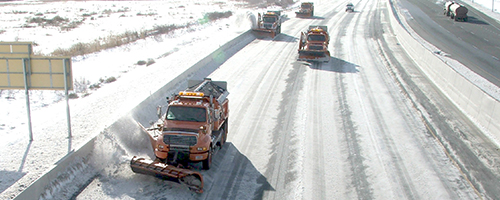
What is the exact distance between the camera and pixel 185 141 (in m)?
11.2

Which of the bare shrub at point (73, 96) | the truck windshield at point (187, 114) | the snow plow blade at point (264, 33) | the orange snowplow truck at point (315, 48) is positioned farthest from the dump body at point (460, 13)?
the truck windshield at point (187, 114)

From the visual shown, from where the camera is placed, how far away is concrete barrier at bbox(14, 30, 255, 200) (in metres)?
9.67

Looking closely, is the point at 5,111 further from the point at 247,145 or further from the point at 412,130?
the point at 412,130

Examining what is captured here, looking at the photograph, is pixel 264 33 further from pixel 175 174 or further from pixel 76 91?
pixel 175 174

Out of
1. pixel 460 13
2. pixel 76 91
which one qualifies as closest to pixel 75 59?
pixel 76 91

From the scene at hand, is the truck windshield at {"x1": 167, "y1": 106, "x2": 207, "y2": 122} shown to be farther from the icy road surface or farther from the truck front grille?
the icy road surface

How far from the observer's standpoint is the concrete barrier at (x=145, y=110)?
381 inches

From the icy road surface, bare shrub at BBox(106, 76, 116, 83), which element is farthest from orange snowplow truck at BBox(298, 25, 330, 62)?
bare shrub at BBox(106, 76, 116, 83)

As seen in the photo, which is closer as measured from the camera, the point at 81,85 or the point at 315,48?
the point at 81,85

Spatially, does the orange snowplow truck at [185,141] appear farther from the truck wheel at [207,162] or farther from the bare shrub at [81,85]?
the bare shrub at [81,85]

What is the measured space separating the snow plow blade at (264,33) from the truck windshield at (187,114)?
2803 cm

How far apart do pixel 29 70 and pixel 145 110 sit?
190 inches

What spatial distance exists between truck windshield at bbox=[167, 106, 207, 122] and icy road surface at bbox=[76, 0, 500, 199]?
1.63 m

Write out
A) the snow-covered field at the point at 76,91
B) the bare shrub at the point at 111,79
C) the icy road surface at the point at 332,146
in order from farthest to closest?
the bare shrub at the point at 111,79
the snow-covered field at the point at 76,91
the icy road surface at the point at 332,146
